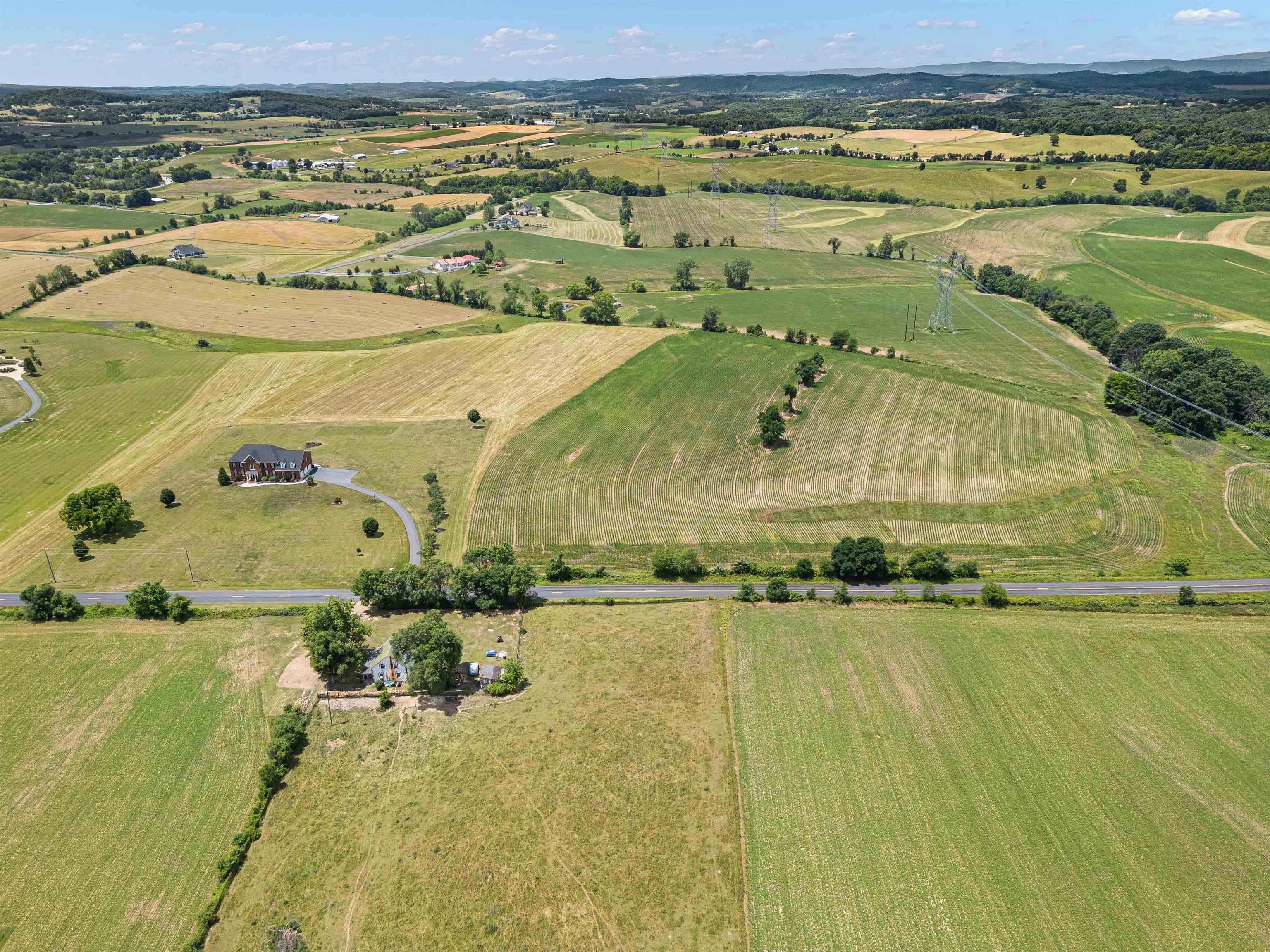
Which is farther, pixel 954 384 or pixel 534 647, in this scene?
pixel 954 384

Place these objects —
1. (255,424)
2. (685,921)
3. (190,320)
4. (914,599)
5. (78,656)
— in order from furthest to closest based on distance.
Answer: (190,320)
(255,424)
(914,599)
(78,656)
(685,921)

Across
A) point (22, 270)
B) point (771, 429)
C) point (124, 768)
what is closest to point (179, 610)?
point (124, 768)

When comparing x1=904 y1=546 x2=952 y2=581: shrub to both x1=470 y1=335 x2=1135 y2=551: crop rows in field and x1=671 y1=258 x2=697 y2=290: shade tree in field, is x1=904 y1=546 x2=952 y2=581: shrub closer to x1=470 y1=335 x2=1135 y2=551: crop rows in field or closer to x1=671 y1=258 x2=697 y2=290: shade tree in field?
x1=470 y1=335 x2=1135 y2=551: crop rows in field

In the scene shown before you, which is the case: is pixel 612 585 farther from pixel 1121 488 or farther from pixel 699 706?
pixel 1121 488

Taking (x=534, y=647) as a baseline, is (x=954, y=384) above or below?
above

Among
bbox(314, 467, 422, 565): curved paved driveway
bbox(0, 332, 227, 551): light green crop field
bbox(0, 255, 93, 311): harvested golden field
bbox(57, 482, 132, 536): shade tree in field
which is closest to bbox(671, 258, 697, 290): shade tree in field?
bbox(0, 332, 227, 551): light green crop field

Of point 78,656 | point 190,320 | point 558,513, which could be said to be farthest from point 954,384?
point 190,320

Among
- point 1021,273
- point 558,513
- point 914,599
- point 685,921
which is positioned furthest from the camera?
point 1021,273
